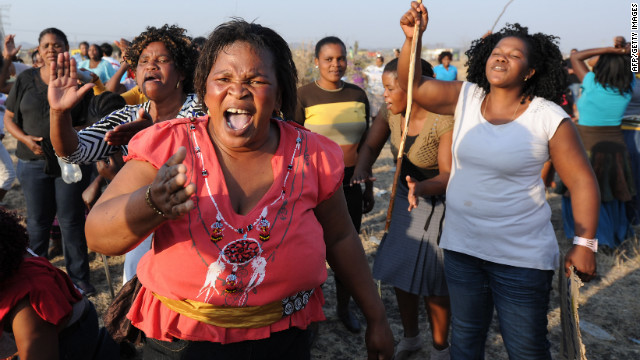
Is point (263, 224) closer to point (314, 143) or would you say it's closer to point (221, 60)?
point (314, 143)

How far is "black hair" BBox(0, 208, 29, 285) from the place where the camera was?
1831 millimetres

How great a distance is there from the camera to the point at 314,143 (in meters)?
1.67

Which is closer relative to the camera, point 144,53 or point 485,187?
point 485,187

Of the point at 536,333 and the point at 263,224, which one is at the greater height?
the point at 263,224

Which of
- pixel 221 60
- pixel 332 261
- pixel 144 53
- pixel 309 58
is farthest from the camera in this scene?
pixel 309 58

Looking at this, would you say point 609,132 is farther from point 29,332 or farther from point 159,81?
point 29,332

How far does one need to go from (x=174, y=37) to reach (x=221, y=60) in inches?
58.1

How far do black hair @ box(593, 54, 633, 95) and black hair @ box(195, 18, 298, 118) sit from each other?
454 centimetres

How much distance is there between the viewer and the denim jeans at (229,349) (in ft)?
4.90

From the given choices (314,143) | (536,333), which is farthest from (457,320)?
(314,143)

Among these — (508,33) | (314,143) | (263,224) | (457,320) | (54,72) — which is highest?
(508,33)

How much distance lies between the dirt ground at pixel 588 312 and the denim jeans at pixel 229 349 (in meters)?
1.91

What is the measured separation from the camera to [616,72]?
194 inches

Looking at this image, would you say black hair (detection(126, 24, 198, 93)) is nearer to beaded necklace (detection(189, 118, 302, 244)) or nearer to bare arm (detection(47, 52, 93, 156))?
bare arm (detection(47, 52, 93, 156))
